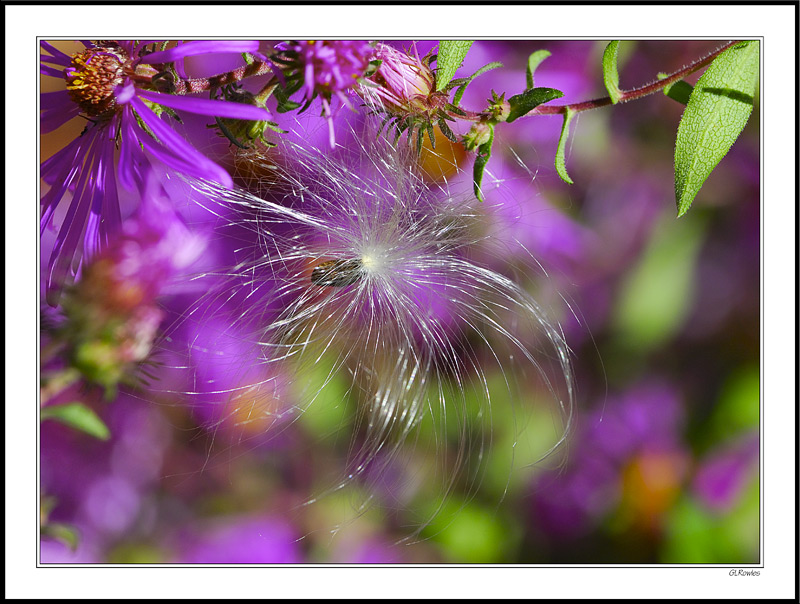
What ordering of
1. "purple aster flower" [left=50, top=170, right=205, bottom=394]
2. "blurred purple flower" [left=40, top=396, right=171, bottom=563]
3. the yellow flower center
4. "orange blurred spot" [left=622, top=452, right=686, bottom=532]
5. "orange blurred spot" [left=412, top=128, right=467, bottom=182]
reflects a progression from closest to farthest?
"purple aster flower" [left=50, top=170, right=205, bottom=394], the yellow flower center, "orange blurred spot" [left=412, top=128, right=467, bottom=182], "blurred purple flower" [left=40, top=396, right=171, bottom=563], "orange blurred spot" [left=622, top=452, right=686, bottom=532]

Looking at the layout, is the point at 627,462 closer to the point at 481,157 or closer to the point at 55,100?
the point at 481,157

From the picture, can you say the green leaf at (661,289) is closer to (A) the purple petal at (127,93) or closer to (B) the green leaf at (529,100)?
(B) the green leaf at (529,100)

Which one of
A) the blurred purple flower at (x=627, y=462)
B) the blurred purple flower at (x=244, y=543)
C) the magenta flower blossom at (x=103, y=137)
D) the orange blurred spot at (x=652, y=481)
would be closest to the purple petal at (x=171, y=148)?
the magenta flower blossom at (x=103, y=137)

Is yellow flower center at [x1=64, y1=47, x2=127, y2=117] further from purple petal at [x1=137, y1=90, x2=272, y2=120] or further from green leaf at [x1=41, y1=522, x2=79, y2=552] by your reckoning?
green leaf at [x1=41, y1=522, x2=79, y2=552]

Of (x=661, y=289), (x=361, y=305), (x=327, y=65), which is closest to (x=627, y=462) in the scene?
(x=661, y=289)

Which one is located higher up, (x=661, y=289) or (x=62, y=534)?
(x=661, y=289)

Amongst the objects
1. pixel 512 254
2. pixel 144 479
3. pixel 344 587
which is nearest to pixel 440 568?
pixel 344 587

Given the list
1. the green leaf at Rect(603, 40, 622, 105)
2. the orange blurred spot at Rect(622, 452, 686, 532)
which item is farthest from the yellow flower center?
the orange blurred spot at Rect(622, 452, 686, 532)
